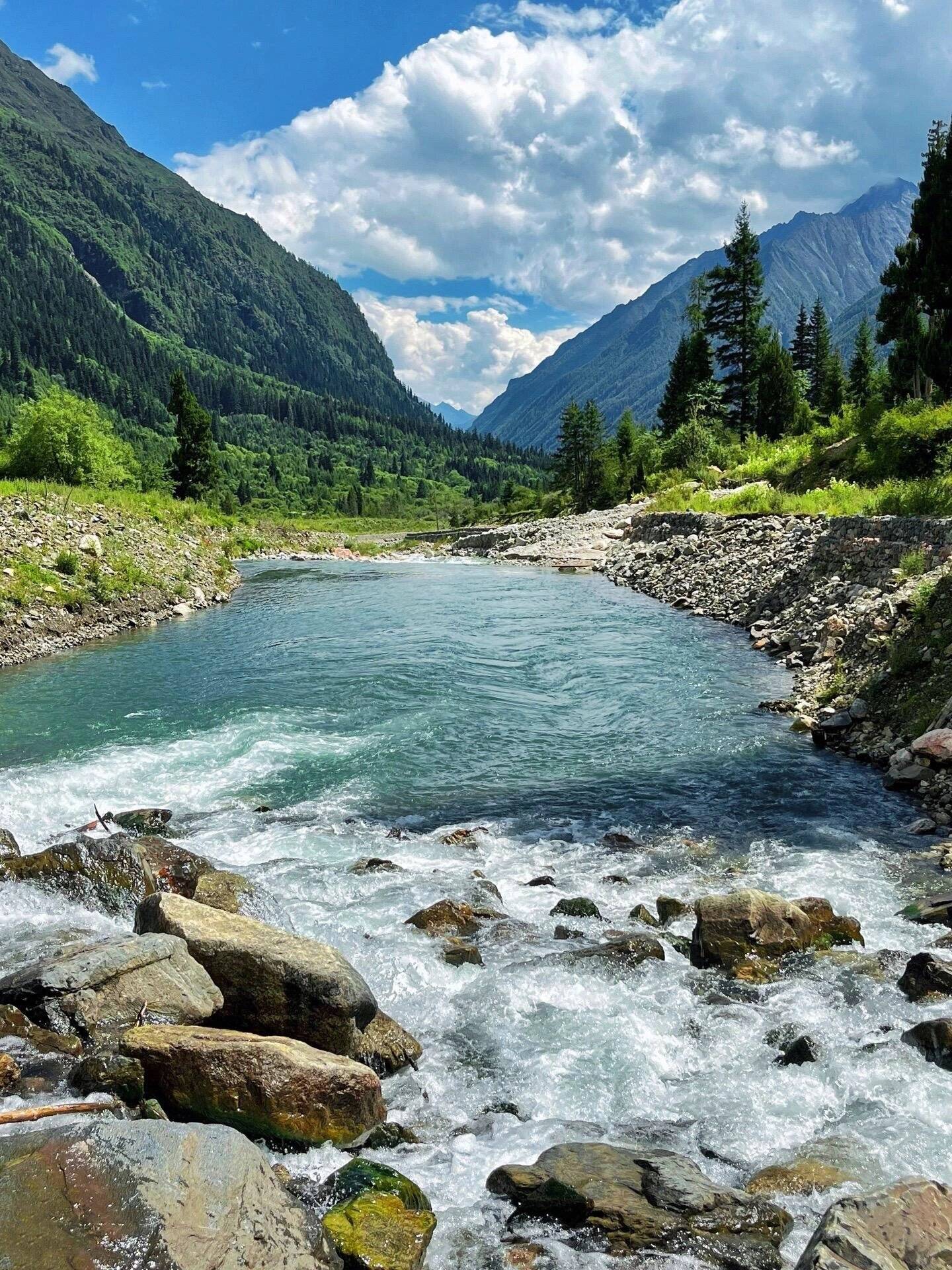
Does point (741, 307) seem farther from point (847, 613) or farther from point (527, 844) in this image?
point (527, 844)

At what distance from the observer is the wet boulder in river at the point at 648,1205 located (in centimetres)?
464

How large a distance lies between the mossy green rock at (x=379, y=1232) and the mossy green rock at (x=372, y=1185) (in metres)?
0.04

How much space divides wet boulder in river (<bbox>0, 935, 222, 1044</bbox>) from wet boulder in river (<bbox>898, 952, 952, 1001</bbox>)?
613cm

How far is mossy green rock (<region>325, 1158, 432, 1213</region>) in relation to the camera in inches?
193

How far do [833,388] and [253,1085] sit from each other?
92311 millimetres

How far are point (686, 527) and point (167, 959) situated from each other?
41060mm

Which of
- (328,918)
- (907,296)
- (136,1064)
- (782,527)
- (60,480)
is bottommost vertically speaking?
(328,918)

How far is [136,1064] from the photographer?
5.42 m

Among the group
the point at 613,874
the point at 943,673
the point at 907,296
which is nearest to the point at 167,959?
the point at 613,874

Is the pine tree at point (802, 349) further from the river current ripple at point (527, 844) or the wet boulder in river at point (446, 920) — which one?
the wet boulder in river at point (446, 920)

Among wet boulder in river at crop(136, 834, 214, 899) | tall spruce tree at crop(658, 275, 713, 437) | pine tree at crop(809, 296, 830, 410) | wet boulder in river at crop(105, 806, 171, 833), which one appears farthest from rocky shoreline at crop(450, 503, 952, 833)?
pine tree at crop(809, 296, 830, 410)

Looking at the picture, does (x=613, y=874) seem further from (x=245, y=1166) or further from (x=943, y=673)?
(x=943, y=673)

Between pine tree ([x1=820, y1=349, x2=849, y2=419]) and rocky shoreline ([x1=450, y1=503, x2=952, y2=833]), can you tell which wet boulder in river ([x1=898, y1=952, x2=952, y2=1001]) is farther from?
pine tree ([x1=820, y1=349, x2=849, y2=419])

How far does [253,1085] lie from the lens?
17.8 feet
